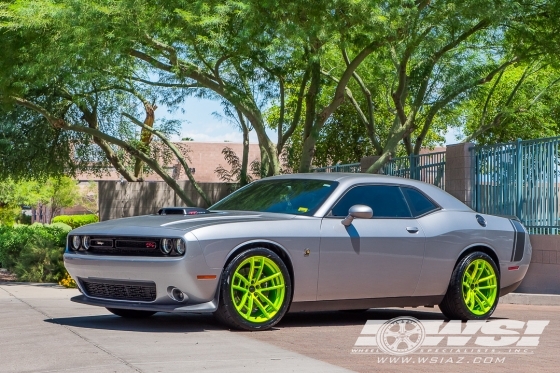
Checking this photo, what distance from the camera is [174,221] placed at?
29.1 ft

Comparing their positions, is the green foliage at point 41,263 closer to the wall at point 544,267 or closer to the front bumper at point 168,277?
the wall at point 544,267

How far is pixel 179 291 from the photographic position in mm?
8523

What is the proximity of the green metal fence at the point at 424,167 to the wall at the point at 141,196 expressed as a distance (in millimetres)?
5490

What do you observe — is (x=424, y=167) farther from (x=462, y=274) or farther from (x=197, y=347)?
Answer: (x=197, y=347)

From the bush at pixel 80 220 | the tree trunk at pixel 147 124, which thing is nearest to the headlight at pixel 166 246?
the tree trunk at pixel 147 124

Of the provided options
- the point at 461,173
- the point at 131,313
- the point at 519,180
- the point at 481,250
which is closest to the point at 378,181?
the point at 481,250

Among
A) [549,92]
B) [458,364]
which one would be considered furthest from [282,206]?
[549,92]

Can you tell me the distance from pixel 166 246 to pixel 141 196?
Answer: 14839 millimetres

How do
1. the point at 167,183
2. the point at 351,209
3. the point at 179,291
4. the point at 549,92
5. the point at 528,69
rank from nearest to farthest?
the point at 179,291, the point at 351,209, the point at 167,183, the point at 528,69, the point at 549,92

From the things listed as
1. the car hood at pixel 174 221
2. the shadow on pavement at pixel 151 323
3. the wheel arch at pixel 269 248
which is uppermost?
the car hood at pixel 174 221

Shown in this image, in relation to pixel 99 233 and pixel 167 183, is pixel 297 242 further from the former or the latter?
pixel 167 183

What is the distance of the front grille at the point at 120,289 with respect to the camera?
8672mm

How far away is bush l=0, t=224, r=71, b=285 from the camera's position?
18.4m

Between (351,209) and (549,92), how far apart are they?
20.0 meters
